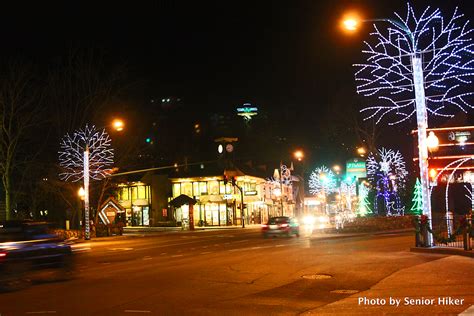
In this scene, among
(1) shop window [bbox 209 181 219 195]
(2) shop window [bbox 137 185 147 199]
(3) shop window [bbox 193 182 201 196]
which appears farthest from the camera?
(2) shop window [bbox 137 185 147 199]

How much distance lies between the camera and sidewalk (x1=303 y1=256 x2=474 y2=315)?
10.4 metres

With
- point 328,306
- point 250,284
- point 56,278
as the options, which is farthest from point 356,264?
point 56,278

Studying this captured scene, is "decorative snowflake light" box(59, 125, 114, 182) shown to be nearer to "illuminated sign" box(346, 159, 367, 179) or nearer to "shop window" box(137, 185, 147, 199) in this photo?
"illuminated sign" box(346, 159, 367, 179)

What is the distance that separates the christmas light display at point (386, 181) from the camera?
50688 mm

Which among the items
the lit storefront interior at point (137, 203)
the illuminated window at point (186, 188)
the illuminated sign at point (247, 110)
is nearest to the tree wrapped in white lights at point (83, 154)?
the illuminated window at point (186, 188)

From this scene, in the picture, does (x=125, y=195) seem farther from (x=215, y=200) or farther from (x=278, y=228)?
(x=278, y=228)

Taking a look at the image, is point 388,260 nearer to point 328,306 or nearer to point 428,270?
point 428,270

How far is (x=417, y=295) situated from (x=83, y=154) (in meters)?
39.4

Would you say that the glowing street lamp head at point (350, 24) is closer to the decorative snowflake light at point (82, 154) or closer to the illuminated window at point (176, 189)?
the decorative snowflake light at point (82, 154)

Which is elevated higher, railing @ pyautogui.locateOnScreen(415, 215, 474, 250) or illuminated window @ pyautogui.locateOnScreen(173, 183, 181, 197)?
illuminated window @ pyautogui.locateOnScreen(173, 183, 181, 197)

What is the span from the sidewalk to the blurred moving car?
326 inches

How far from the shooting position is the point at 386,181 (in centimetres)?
5075

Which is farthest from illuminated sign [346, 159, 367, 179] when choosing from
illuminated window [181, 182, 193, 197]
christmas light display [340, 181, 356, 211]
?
illuminated window [181, 182, 193, 197]

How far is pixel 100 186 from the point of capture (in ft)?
178
